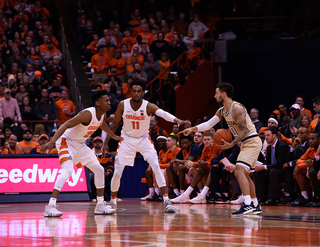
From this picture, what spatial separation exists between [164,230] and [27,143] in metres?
9.30

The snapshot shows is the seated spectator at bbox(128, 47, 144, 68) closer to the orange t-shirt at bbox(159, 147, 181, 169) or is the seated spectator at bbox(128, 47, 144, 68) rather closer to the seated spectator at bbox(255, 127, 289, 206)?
the orange t-shirt at bbox(159, 147, 181, 169)

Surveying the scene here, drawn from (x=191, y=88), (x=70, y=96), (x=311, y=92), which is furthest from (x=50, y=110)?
(x=311, y=92)

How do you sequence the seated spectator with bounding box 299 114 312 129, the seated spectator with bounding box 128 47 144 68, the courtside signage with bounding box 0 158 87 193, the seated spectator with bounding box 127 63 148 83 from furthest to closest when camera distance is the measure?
the seated spectator with bounding box 128 47 144 68, the seated spectator with bounding box 127 63 148 83, the courtside signage with bounding box 0 158 87 193, the seated spectator with bounding box 299 114 312 129

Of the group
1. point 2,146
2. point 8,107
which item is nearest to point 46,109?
point 8,107

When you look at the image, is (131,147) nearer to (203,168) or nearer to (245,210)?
(245,210)

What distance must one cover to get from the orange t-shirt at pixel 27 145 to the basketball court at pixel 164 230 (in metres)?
6.34

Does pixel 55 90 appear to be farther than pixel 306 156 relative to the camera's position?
Yes

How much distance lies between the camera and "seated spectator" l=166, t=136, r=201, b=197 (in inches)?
529

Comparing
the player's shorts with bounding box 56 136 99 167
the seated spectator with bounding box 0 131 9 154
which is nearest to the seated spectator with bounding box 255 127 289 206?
the player's shorts with bounding box 56 136 99 167

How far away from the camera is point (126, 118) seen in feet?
32.0

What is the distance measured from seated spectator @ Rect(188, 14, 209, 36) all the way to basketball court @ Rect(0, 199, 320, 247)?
13.0m

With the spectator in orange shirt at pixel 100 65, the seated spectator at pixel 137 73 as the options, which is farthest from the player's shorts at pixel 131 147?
the spectator in orange shirt at pixel 100 65

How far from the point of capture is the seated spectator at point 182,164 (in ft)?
44.1

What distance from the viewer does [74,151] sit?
8875mm
